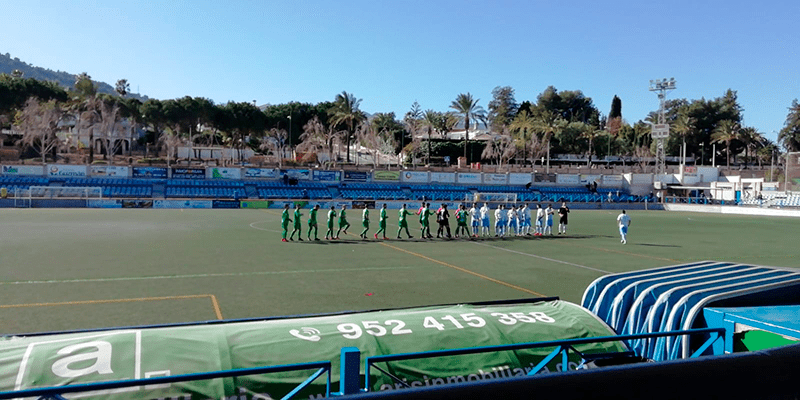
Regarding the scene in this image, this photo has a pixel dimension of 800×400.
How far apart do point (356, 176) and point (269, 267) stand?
46063mm

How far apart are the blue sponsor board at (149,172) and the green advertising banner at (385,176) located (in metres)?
22.1

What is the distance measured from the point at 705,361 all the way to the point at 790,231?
4018cm

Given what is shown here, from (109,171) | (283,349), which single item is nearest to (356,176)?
(109,171)

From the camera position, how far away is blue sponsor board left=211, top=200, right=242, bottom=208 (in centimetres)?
4881

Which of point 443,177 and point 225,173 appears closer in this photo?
point 225,173

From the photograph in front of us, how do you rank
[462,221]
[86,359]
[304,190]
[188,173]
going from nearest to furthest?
[86,359] → [462,221] → [188,173] → [304,190]

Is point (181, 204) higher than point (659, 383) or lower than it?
lower

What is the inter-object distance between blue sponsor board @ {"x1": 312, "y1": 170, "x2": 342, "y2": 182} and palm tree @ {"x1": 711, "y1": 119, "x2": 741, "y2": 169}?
196ft

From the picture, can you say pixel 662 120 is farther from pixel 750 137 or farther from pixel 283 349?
pixel 283 349

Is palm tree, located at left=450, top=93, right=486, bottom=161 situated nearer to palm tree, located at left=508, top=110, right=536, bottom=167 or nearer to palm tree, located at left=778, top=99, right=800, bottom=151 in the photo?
palm tree, located at left=508, top=110, right=536, bottom=167

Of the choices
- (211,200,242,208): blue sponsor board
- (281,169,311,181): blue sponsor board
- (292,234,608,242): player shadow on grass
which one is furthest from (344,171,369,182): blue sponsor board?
(292,234,608,242): player shadow on grass

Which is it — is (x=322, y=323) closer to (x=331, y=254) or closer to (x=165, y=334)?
(x=165, y=334)

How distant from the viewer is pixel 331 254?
20406mm

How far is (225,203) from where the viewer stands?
4919 cm
